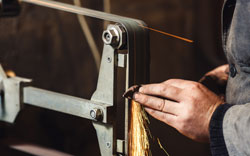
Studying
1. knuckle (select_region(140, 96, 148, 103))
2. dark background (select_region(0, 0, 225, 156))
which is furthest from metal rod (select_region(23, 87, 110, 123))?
dark background (select_region(0, 0, 225, 156))

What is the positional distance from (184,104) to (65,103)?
14.5 inches

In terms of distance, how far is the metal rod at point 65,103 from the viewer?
3.58ft

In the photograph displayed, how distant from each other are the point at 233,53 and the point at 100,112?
1.30 ft

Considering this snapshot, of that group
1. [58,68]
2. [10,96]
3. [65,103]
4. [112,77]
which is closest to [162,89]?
[112,77]

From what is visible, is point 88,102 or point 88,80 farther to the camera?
point 88,80

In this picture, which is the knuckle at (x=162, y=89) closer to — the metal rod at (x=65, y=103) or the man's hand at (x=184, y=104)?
the man's hand at (x=184, y=104)

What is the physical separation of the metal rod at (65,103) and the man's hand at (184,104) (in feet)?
0.44

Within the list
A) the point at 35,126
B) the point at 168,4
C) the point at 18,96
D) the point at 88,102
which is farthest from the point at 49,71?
the point at 168,4

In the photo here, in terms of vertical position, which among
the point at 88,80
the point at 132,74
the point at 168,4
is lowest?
the point at 88,80

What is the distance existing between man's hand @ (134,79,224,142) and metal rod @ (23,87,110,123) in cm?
13

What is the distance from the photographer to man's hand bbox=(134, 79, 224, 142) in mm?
987

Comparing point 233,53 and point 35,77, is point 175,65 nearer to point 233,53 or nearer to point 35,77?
point 35,77

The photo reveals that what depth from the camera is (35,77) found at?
85.0 inches

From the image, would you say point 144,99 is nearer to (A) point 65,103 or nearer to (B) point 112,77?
(B) point 112,77
